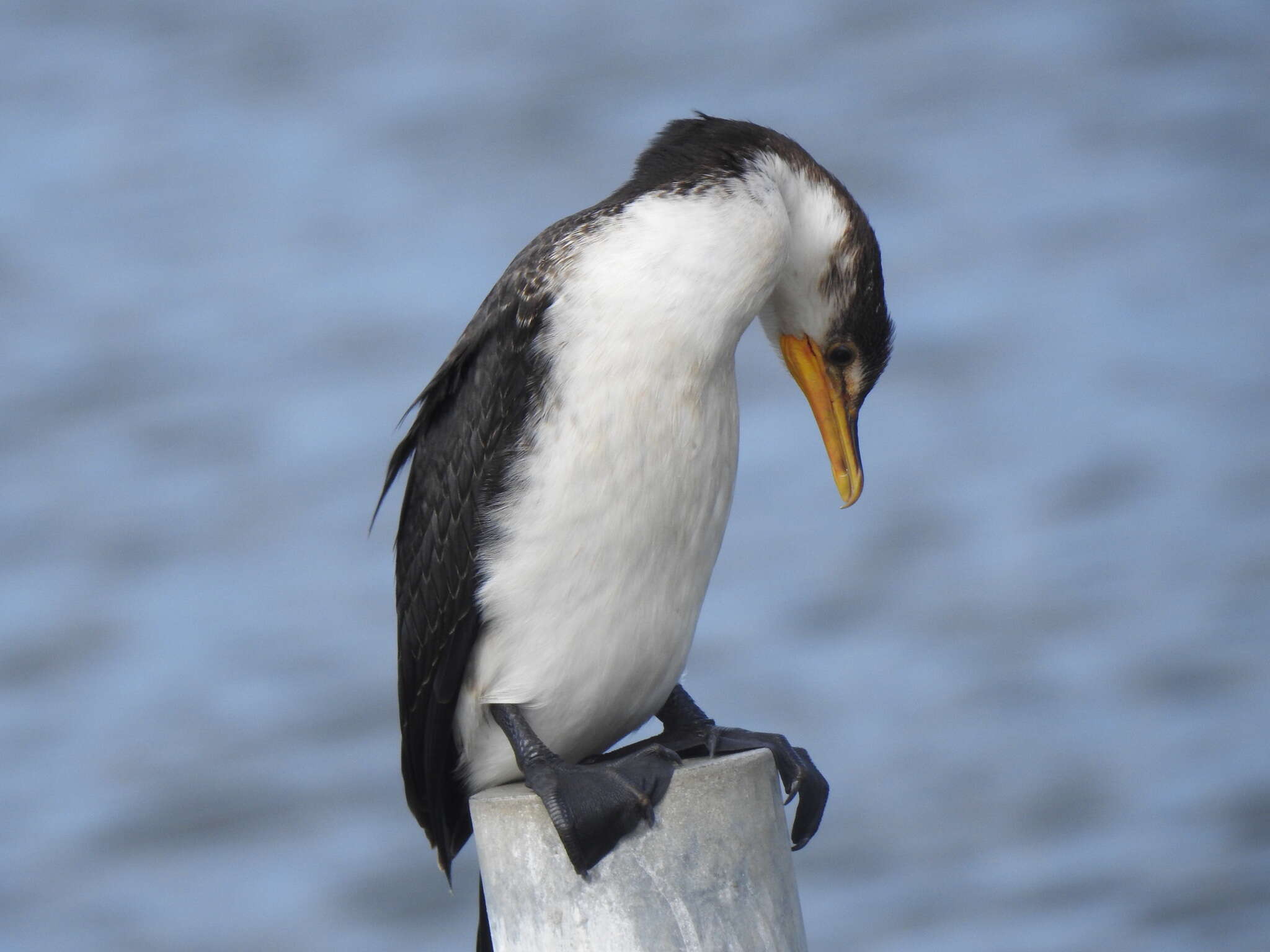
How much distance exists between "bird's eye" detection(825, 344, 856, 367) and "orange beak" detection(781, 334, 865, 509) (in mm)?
17

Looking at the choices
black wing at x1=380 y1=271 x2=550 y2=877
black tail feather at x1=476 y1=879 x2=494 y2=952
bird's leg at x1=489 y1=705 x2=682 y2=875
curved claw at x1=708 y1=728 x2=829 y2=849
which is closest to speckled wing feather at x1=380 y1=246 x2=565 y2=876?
black wing at x1=380 y1=271 x2=550 y2=877

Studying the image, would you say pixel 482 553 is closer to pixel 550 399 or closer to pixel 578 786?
pixel 550 399

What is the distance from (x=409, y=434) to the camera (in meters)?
2.79

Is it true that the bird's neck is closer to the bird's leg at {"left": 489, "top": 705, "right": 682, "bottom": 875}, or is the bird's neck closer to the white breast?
the white breast

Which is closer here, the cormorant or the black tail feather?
the cormorant

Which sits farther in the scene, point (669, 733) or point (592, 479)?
point (669, 733)

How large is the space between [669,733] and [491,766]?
32 centimetres

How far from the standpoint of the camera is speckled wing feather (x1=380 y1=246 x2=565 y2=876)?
2543 millimetres

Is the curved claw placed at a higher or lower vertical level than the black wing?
lower

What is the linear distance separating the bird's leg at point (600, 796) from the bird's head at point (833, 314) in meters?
0.68

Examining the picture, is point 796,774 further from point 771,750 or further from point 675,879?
point 675,879

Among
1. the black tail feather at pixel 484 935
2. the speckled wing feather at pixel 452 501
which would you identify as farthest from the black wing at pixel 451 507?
the black tail feather at pixel 484 935

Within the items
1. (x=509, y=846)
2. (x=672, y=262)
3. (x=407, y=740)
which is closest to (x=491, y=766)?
(x=407, y=740)

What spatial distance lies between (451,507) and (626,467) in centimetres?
37
